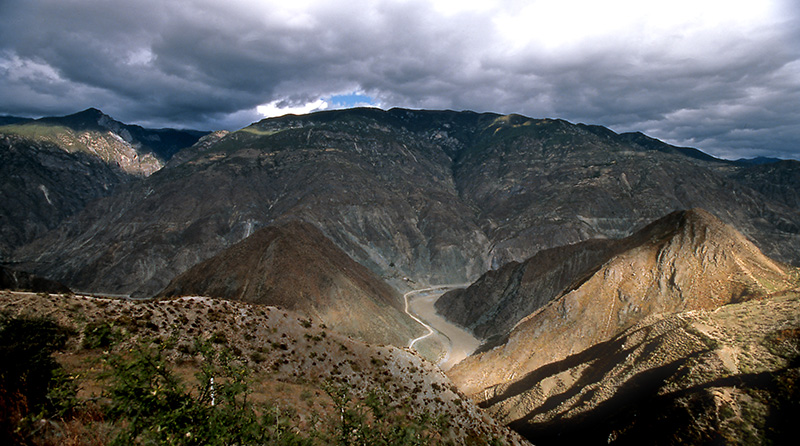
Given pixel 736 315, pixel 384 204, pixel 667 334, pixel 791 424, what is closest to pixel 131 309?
pixel 791 424

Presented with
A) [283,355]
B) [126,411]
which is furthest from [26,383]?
[283,355]

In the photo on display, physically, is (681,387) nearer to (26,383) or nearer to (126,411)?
(126,411)

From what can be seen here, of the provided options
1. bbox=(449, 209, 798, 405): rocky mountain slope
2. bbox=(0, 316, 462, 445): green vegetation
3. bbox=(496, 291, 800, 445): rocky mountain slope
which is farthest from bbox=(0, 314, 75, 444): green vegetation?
bbox=(449, 209, 798, 405): rocky mountain slope

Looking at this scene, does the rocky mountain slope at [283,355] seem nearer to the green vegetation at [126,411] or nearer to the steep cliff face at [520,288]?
the green vegetation at [126,411]

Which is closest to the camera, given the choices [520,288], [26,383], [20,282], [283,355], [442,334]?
[26,383]

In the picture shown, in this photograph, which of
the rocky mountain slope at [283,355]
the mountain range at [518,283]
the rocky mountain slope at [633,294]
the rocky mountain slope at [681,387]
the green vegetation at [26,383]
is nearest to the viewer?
the green vegetation at [26,383]

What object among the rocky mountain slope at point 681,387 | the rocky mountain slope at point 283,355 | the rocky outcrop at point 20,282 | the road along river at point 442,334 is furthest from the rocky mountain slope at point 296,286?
the rocky mountain slope at point 283,355

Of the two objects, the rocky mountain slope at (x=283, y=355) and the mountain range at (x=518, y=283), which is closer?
the rocky mountain slope at (x=283, y=355)
